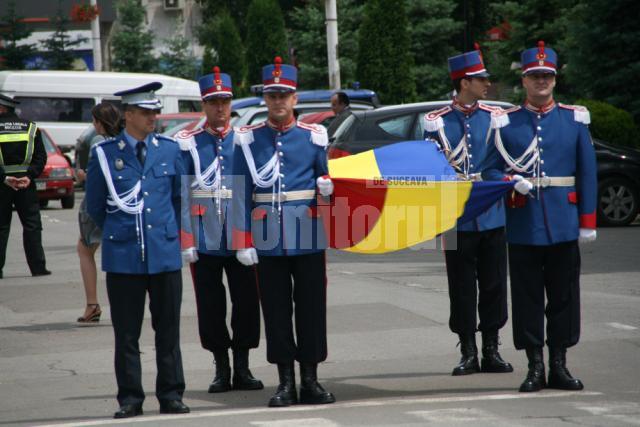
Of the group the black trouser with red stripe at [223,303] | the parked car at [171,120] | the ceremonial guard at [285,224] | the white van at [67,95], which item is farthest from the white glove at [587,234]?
the white van at [67,95]

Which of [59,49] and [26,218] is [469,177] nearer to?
[26,218]

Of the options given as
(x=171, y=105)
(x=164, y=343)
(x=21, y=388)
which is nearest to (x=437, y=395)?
(x=164, y=343)

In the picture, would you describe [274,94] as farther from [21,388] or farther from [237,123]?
[237,123]

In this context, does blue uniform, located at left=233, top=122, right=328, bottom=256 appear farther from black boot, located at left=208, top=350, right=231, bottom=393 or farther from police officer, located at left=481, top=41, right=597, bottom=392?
police officer, located at left=481, top=41, right=597, bottom=392

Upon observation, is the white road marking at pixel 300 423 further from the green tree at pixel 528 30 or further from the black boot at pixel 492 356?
the green tree at pixel 528 30

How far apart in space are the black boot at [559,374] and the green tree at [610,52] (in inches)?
724

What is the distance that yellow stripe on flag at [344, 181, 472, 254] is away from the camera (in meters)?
8.77

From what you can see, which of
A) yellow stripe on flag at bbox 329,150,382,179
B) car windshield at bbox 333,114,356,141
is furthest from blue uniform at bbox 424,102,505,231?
car windshield at bbox 333,114,356,141

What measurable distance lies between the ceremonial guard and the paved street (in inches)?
14.4

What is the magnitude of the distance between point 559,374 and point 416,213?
1456mm

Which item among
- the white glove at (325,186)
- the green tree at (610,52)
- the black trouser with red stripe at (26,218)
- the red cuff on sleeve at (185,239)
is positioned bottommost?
the black trouser with red stripe at (26,218)

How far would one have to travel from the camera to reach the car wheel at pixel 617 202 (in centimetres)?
1931

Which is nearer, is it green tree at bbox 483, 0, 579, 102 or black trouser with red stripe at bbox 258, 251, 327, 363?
black trouser with red stripe at bbox 258, 251, 327, 363

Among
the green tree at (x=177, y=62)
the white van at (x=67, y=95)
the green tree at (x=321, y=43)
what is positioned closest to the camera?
the white van at (x=67, y=95)
